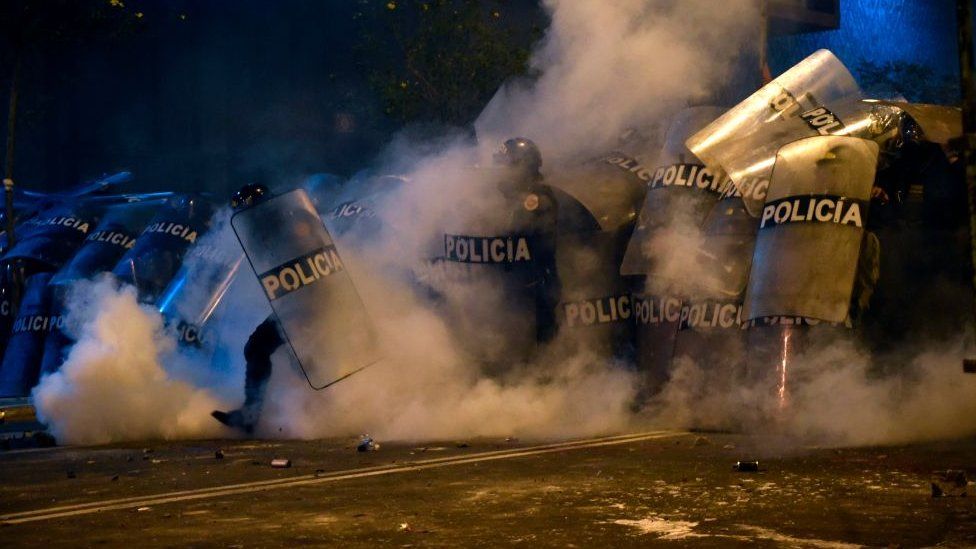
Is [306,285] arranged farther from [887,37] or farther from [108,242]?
[887,37]

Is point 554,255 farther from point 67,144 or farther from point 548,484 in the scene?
point 67,144

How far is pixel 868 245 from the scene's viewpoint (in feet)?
28.9

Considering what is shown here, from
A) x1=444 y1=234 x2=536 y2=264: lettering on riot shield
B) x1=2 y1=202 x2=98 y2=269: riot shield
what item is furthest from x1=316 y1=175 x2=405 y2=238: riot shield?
x1=2 y1=202 x2=98 y2=269: riot shield

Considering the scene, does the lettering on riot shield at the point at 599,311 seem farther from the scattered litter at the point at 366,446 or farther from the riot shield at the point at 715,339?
the scattered litter at the point at 366,446

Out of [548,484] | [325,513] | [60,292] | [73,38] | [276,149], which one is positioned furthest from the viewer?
[276,149]

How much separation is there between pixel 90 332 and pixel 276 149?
897 centimetres

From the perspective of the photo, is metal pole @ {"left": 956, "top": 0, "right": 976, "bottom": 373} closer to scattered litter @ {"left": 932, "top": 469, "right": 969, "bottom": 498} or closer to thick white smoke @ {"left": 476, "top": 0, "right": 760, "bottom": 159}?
scattered litter @ {"left": 932, "top": 469, "right": 969, "bottom": 498}

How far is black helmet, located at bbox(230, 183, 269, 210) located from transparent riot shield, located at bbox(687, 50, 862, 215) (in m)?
3.34

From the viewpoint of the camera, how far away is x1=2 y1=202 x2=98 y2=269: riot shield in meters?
14.2

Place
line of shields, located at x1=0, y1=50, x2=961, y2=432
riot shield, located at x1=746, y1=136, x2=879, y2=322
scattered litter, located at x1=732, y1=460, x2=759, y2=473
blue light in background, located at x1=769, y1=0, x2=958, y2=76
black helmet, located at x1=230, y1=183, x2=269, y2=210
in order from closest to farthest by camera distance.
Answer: scattered litter, located at x1=732, y1=460, x2=759, y2=473, riot shield, located at x1=746, y1=136, x2=879, y2=322, line of shields, located at x1=0, y1=50, x2=961, y2=432, black helmet, located at x1=230, y1=183, x2=269, y2=210, blue light in background, located at x1=769, y1=0, x2=958, y2=76

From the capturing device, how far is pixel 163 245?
42.4 feet

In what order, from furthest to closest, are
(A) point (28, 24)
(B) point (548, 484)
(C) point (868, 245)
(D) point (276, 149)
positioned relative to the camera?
(D) point (276, 149) < (A) point (28, 24) < (C) point (868, 245) < (B) point (548, 484)

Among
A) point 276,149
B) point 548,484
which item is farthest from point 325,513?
point 276,149

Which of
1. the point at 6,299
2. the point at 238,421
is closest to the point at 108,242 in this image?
the point at 6,299
